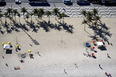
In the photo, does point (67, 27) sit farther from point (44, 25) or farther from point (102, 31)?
point (102, 31)

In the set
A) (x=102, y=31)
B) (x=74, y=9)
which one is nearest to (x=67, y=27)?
(x=74, y=9)

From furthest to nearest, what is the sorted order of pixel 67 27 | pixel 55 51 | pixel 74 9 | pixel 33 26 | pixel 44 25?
1. pixel 74 9
2. pixel 44 25
3. pixel 67 27
4. pixel 33 26
5. pixel 55 51

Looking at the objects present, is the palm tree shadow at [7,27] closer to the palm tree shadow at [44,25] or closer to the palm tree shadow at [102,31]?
the palm tree shadow at [44,25]

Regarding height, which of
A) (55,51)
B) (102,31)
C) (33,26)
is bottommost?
(55,51)

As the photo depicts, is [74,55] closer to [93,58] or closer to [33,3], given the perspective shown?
[93,58]

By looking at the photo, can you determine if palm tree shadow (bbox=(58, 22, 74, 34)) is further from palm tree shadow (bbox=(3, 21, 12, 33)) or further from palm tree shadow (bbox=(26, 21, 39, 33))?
palm tree shadow (bbox=(3, 21, 12, 33))

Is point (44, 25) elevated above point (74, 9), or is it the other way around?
point (74, 9)

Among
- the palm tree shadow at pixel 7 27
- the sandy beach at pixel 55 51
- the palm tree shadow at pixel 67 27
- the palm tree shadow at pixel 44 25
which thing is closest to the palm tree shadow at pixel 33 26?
the sandy beach at pixel 55 51

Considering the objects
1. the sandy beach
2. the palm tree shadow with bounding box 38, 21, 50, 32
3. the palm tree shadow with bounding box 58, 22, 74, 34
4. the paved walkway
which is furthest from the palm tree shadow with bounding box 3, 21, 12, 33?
the palm tree shadow with bounding box 58, 22, 74, 34

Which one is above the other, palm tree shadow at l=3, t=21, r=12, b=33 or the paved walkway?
the paved walkway
